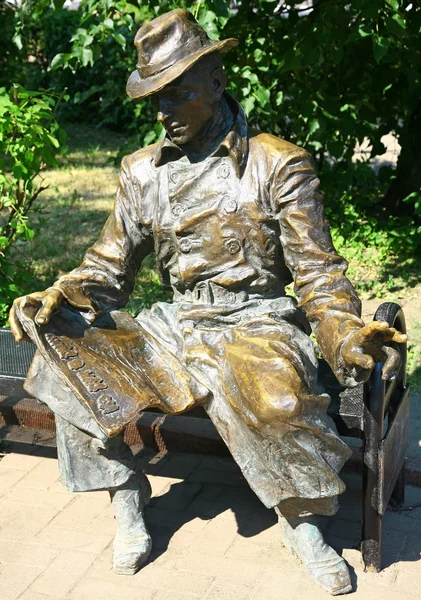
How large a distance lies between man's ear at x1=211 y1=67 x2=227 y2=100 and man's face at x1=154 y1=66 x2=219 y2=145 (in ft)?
0.04

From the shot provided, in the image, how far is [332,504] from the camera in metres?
3.39

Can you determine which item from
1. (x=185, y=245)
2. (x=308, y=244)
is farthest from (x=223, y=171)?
(x=308, y=244)

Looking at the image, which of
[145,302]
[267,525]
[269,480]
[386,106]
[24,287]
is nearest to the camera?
[269,480]

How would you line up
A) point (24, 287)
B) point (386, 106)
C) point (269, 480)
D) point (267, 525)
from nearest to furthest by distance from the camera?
point (269, 480) < point (267, 525) < point (24, 287) < point (386, 106)

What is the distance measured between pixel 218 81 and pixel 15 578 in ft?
6.71

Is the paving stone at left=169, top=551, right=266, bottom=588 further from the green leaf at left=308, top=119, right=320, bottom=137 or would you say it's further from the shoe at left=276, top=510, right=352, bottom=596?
the green leaf at left=308, top=119, right=320, bottom=137

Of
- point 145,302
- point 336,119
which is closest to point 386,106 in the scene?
point 336,119

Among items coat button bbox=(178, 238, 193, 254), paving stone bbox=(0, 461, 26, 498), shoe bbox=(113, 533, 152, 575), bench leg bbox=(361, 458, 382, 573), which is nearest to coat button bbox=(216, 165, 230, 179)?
coat button bbox=(178, 238, 193, 254)

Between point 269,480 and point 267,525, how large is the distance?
71cm

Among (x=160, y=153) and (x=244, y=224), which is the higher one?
(x=160, y=153)

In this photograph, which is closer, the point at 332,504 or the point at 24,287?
the point at 332,504

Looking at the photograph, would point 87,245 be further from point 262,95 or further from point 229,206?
point 229,206

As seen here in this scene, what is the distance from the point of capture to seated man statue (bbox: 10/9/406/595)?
3.37 meters

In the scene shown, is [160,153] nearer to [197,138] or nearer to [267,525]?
[197,138]
